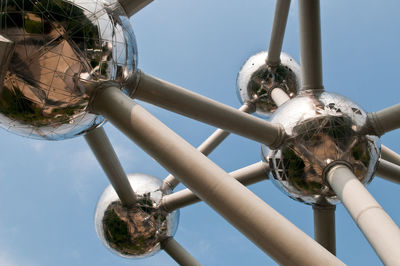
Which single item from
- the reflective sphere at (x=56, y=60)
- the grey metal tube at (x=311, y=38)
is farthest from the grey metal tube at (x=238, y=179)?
the reflective sphere at (x=56, y=60)

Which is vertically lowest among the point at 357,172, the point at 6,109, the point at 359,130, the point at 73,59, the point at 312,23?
the point at 6,109

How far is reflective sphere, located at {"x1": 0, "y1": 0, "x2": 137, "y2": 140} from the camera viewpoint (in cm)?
374

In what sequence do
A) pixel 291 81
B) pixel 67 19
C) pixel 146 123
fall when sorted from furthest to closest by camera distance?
1. pixel 291 81
2. pixel 67 19
3. pixel 146 123

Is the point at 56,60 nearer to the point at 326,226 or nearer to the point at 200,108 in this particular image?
the point at 200,108

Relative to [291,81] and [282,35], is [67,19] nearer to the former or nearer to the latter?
[282,35]

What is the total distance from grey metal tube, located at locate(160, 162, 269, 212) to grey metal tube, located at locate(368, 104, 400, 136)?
1466mm

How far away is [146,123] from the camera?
360cm

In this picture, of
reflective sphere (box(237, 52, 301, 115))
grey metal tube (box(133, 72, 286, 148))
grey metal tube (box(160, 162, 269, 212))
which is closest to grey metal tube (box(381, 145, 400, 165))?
reflective sphere (box(237, 52, 301, 115))

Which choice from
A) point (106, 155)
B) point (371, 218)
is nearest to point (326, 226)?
point (371, 218)

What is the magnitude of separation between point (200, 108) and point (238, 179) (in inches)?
80.4

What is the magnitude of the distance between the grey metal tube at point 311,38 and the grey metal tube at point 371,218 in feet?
5.76

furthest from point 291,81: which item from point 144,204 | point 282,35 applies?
point 144,204

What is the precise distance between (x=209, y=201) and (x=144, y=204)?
507cm

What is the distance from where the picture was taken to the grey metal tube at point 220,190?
2.89m
